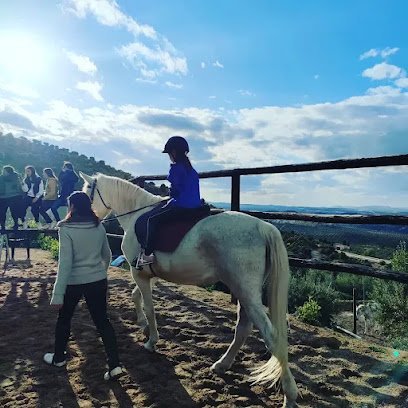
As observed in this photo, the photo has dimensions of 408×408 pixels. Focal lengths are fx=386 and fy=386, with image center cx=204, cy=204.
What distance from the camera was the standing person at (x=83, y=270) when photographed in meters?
3.88

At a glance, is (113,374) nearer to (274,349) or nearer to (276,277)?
(274,349)

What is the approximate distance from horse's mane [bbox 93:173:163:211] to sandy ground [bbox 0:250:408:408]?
70.0 inches

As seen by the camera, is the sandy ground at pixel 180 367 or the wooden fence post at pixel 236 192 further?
the wooden fence post at pixel 236 192

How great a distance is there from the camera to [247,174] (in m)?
6.49

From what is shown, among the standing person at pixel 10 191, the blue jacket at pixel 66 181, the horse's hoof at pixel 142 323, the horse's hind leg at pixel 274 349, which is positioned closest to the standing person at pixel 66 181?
the blue jacket at pixel 66 181

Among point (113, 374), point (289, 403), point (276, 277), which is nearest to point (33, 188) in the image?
point (113, 374)

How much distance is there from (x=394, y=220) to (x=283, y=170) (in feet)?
5.87

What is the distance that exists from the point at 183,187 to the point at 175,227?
46cm

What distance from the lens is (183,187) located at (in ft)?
14.0

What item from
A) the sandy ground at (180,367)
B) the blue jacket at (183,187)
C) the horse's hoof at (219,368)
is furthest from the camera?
the blue jacket at (183,187)

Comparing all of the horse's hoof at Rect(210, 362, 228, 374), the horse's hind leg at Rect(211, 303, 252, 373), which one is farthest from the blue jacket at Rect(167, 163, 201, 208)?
the horse's hoof at Rect(210, 362, 228, 374)

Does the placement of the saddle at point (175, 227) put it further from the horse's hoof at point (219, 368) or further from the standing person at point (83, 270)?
the horse's hoof at point (219, 368)

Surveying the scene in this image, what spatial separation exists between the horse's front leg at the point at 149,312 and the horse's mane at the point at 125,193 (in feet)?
3.26

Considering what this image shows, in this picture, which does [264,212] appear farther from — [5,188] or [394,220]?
[5,188]
